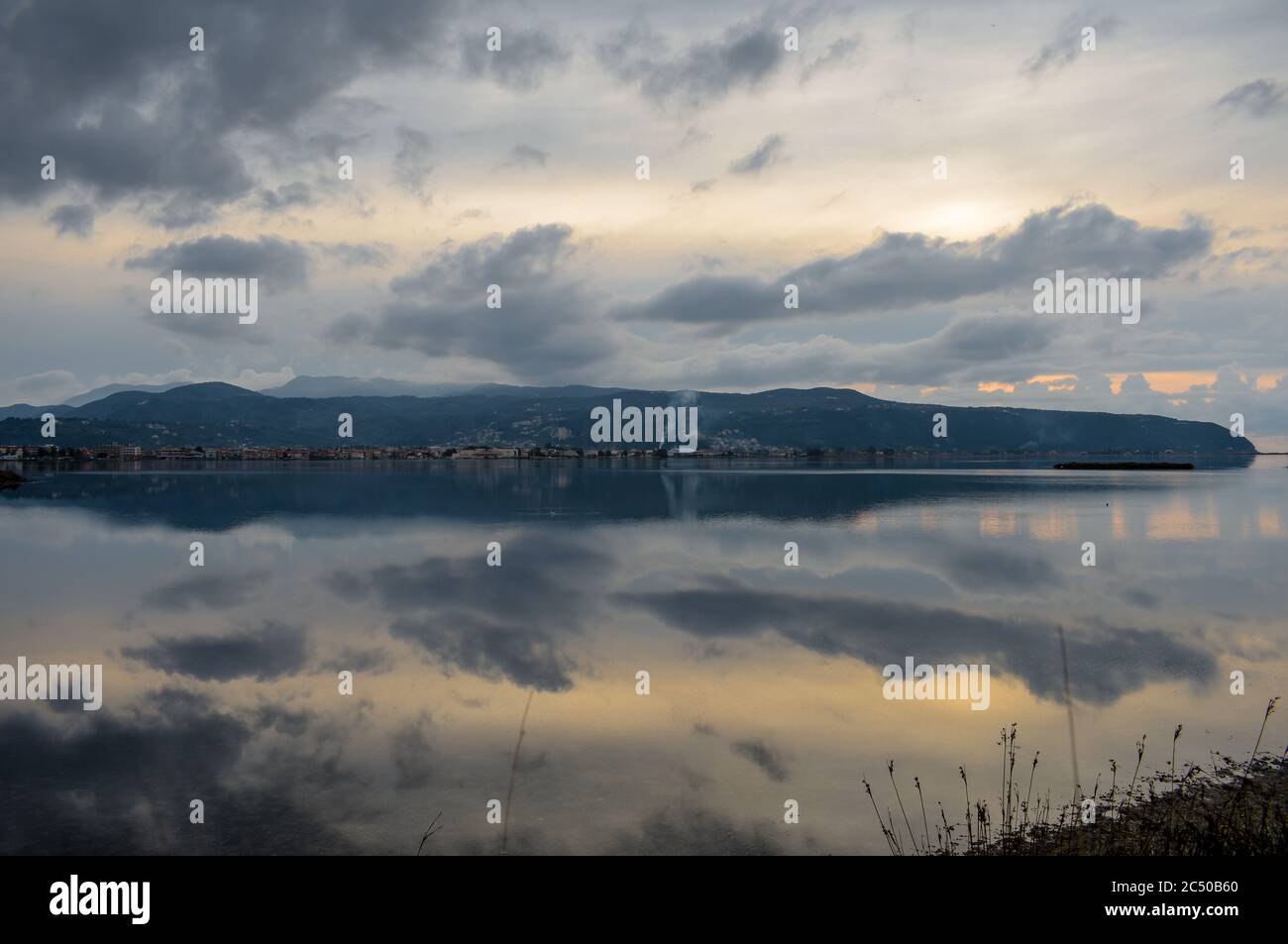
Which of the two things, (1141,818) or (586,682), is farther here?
(586,682)

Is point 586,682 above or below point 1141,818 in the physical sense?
above

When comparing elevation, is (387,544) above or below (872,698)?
above

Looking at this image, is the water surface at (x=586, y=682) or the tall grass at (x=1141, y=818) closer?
the tall grass at (x=1141, y=818)

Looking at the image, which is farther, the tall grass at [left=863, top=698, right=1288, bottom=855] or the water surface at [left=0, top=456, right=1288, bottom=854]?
the water surface at [left=0, top=456, right=1288, bottom=854]

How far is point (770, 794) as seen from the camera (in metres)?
14.1

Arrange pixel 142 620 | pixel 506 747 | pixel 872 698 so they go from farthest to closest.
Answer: pixel 142 620 → pixel 872 698 → pixel 506 747
